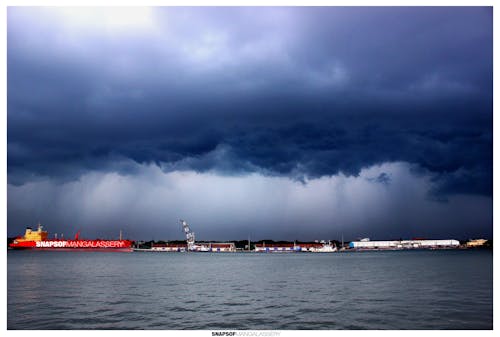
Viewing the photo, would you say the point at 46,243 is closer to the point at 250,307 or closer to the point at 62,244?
the point at 62,244

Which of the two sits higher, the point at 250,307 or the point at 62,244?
the point at 250,307

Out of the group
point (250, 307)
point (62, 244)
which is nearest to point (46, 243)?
point (62, 244)

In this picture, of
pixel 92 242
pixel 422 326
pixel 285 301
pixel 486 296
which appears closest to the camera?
pixel 422 326

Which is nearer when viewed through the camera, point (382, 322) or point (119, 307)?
point (382, 322)

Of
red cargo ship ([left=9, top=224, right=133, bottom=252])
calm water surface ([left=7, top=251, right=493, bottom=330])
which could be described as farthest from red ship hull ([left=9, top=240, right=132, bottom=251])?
calm water surface ([left=7, top=251, right=493, bottom=330])

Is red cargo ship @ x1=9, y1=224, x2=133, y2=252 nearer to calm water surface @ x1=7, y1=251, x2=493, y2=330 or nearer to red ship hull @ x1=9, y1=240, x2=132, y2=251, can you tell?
red ship hull @ x1=9, y1=240, x2=132, y2=251

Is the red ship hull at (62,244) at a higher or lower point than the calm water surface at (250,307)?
lower

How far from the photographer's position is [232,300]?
100ft

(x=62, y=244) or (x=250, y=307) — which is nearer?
(x=250, y=307)

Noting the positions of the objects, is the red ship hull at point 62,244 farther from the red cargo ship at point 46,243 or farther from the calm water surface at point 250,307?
the calm water surface at point 250,307

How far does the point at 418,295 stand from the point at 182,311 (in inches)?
840

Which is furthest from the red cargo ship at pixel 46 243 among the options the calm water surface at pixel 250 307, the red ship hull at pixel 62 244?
the calm water surface at pixel 250 307
